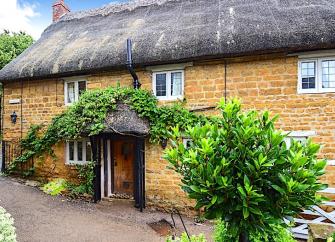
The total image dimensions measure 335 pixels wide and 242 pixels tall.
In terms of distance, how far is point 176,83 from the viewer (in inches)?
340

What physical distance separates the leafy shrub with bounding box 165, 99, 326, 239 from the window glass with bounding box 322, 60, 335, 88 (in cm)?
488

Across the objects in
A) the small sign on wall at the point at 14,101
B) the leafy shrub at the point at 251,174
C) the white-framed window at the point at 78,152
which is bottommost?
the white-framed window at the point at 78,152

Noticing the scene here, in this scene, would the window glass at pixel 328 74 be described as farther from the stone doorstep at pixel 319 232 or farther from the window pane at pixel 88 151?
the window pane at pixel 88 151

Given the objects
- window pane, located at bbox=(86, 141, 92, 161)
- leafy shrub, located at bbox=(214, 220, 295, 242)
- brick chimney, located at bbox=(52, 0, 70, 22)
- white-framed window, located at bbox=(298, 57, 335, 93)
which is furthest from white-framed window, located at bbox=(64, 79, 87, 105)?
leafy shrub, located at bbox=(214, 220, 295, 242)

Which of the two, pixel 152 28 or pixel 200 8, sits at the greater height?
pixel 200 8

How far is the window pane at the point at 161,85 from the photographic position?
346 inches

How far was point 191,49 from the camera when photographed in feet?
26.0

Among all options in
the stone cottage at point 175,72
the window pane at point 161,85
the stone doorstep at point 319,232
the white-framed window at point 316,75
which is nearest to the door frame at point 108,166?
the stone cottage at point 175,72

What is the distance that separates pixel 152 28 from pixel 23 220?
6978mm

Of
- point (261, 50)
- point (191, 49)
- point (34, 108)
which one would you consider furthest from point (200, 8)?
point (34, 108)

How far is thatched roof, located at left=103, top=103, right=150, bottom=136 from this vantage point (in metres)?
7.96

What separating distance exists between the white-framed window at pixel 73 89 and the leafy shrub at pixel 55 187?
2879mm

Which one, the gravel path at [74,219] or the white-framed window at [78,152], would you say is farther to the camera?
the white-framed window at [78,152]

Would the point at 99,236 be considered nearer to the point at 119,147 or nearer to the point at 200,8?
the point at 119,147
